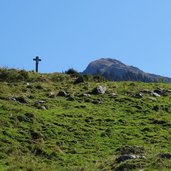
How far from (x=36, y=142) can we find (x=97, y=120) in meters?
5.61

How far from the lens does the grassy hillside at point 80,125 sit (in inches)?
893

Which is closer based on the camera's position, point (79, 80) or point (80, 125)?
point (80, 125)

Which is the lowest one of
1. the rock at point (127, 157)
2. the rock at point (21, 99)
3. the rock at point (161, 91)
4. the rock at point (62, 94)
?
the rock at point (127, 157)

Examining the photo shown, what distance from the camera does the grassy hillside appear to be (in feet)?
74.4

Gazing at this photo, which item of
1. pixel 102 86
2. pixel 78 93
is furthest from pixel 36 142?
pixel 102 86

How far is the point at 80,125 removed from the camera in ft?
96.7

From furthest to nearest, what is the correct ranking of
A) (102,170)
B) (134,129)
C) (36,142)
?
(134,129) → (36,142) → (102,170)

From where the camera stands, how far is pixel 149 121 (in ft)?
103

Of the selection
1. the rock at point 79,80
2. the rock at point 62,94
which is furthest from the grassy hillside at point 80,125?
the rock at point 79,80

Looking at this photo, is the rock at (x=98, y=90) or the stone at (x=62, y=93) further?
the rock at (x=98, y=90)

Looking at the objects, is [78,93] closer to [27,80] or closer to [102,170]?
[27,80]

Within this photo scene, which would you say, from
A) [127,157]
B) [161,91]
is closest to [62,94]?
[161,91]

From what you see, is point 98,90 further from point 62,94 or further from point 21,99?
point 21,99

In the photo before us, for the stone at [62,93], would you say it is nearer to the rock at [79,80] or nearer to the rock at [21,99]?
the rock at [21,99]
